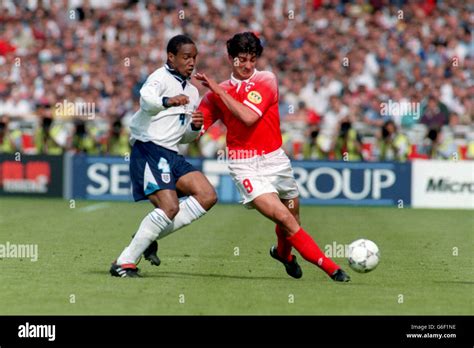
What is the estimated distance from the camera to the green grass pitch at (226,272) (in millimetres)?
8836

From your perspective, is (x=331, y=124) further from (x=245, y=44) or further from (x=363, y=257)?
(x=245, y=44)

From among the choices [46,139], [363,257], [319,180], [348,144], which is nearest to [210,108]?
[363,257]

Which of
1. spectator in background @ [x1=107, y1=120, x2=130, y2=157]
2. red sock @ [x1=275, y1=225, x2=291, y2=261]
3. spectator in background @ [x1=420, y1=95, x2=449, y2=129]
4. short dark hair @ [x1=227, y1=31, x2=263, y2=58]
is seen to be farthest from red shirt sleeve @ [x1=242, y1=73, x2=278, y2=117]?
spectator in background @ [x1=420, y1=95, x2=449, y2=129]

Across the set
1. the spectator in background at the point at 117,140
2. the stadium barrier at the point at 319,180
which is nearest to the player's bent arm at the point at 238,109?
the stadium barrier at the point at 319,180

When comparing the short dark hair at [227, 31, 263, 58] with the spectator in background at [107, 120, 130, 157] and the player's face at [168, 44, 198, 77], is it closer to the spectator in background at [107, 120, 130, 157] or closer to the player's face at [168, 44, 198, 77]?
the player's face at [168, 44, 198, 77]

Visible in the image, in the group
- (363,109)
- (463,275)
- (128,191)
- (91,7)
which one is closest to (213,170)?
(128,191)

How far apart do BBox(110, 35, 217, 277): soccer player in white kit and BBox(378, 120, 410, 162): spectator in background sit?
527 inches

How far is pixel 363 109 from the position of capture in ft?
82.8

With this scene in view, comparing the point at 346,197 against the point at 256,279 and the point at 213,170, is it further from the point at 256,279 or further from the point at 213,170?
the point at 256,279

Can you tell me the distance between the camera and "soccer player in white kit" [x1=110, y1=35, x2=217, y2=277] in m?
10.5

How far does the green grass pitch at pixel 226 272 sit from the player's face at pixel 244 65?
1.92 meters

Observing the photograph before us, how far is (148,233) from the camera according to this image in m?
10.4

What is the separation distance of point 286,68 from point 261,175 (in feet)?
53.9

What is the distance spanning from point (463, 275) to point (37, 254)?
188 inches
